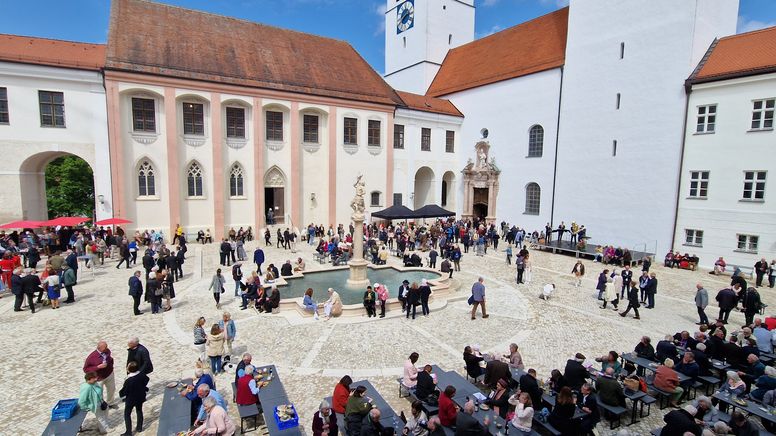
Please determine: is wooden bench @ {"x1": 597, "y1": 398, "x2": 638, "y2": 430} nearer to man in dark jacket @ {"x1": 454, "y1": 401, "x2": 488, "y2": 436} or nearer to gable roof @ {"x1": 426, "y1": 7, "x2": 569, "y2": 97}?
man in dark jacket @ {"x1": 454, "y1": 401, "x2": 488, "y2": 436}

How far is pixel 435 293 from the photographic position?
584 inches

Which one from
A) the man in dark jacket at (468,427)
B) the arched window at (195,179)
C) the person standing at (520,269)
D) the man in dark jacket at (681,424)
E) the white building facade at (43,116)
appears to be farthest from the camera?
the arched window at (195,179)

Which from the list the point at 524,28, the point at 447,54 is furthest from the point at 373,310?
the point at 447,54

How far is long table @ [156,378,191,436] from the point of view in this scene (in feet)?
20.1

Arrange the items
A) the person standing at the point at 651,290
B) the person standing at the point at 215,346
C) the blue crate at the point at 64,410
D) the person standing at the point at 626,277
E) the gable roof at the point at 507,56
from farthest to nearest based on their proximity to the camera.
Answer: the gable roof at the point at 507,56 → the person standing at the point at 626,277 → the person standing at the point at 651,290 → the person standing at the point at 215,346 → the blue crate at the point at 64,410

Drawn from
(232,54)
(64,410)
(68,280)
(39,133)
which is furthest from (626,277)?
(39,133)

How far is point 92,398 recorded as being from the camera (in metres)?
6.48

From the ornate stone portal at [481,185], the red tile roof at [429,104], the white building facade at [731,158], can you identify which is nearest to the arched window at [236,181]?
the red tile roof at [429,104]

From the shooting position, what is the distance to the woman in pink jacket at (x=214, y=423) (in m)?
5.73

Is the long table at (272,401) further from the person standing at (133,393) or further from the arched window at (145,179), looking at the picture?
the arched window at (145,179)

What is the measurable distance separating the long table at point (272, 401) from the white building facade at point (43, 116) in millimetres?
20658

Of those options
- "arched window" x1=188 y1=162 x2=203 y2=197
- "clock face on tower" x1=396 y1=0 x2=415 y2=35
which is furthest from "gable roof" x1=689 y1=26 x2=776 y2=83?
"arched window" x1=188 y1=162 x2=203 y2=197

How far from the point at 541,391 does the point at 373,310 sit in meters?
6.20

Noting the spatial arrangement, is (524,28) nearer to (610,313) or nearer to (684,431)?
(610,313)
